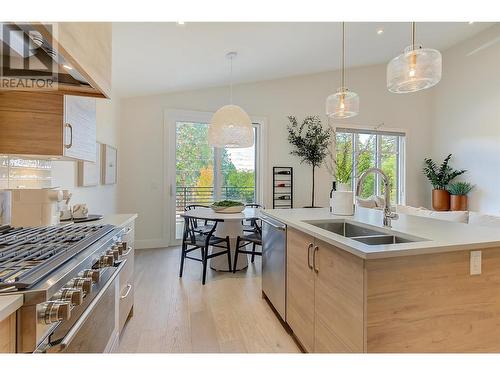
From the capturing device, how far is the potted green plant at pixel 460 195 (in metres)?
5.32

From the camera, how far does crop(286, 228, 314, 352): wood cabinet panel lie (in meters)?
1.66

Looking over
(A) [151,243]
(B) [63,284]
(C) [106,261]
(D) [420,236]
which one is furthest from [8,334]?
(A) [151,243]

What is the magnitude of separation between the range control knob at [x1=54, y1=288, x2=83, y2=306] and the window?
17.1 ft

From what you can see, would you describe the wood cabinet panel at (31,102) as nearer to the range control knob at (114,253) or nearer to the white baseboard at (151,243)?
the range control knob at (114,253)

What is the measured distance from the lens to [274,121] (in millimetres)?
5137

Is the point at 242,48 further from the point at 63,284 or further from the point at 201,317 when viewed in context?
the point at 63,284

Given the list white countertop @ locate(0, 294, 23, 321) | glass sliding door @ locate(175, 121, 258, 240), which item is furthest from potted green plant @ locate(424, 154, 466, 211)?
white countertop @ locate(0, 294, 23, 321)

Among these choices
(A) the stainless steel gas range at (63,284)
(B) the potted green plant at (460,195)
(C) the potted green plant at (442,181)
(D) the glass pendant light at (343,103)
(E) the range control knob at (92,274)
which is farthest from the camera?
(C) the potted green plant at (442,181)

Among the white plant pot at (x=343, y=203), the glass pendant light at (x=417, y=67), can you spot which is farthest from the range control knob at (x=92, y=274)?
the glass pendant light at (x=417, y=67)

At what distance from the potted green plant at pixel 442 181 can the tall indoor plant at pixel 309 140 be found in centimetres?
253

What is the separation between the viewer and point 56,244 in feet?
3.87

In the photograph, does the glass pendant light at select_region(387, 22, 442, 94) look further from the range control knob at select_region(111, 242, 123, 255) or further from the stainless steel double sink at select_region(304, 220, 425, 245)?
the range control knob at select_region(111, 242, 123, 255)

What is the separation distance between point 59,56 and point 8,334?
951mm
